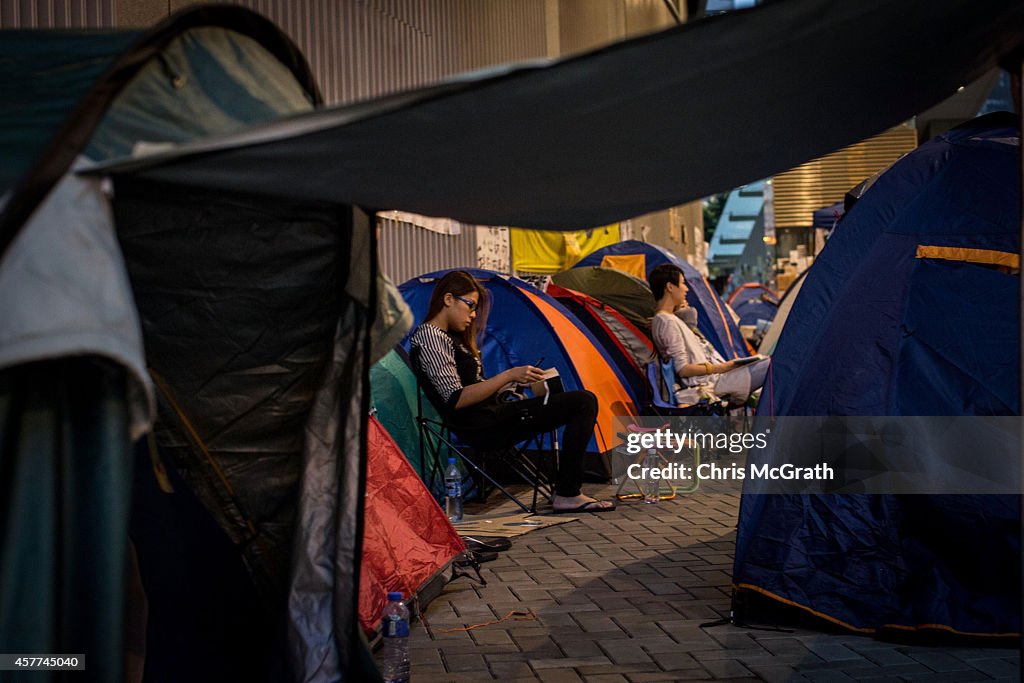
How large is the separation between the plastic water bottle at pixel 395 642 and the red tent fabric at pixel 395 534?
0.48ft

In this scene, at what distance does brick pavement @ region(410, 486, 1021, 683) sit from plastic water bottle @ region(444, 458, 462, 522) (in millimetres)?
946

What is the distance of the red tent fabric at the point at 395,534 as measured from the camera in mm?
4148

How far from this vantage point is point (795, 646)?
4.00m

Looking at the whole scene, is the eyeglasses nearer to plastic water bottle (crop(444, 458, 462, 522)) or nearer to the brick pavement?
plastic water bottle (crop(444, 458, 462, 522))

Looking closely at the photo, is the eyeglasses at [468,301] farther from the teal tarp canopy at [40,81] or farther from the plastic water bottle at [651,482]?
the teal tarp canopy at [40,81]

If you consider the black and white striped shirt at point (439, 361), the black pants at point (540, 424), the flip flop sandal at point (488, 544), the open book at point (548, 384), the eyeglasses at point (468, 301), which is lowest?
the flip flop sandal at point (488, 544)

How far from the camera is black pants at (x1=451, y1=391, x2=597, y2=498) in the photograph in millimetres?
6559

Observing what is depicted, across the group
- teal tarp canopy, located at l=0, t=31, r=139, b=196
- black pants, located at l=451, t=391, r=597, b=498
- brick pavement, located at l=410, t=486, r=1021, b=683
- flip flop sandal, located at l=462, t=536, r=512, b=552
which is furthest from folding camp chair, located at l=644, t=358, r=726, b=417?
teal tarp canopy, located at l=0, t=31, r=139, b=196

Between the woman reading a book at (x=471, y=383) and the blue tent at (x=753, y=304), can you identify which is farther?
the blue tent at (x=753, y=304)

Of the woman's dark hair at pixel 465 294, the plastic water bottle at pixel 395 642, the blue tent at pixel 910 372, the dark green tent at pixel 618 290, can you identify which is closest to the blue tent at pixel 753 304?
the dark green tent at pixel 618 290

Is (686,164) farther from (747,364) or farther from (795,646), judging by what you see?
(747,364)

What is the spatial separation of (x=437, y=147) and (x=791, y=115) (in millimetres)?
841

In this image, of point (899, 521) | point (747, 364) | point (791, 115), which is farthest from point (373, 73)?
point (791, 115)

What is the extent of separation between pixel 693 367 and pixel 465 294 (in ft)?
6.87
